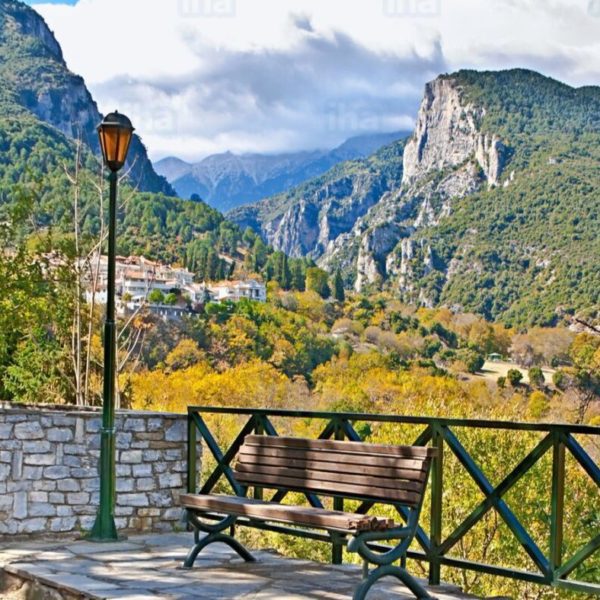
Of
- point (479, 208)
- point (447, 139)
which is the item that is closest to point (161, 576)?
point (479, 208)

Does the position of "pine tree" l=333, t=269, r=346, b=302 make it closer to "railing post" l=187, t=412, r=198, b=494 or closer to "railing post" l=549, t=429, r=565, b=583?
"railing post" l=187, t=412, r=198, b=494

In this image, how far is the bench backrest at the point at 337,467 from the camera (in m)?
4.51

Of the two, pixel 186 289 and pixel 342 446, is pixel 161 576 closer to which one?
pixel 342 446

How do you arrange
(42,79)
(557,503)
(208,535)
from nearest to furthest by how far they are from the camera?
(557,503)
(208,535)
(42,79)

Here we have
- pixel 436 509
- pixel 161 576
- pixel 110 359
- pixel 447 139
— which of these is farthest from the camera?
pixel 447 139

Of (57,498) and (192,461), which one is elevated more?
(192,461)

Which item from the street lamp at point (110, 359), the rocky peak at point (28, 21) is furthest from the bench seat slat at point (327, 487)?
the rocky peak at point (28, 21)

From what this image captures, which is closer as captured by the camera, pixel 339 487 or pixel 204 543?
pixel 339 487

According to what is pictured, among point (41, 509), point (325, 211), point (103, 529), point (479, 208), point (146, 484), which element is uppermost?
point (325, 211)

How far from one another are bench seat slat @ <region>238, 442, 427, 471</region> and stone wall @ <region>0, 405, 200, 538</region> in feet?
4.78

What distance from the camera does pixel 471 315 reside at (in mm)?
68062

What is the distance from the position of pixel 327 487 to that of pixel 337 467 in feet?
0.36

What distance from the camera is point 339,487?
4875 millimetres

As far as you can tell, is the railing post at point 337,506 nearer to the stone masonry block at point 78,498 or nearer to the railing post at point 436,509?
the railing post at point 436,509
